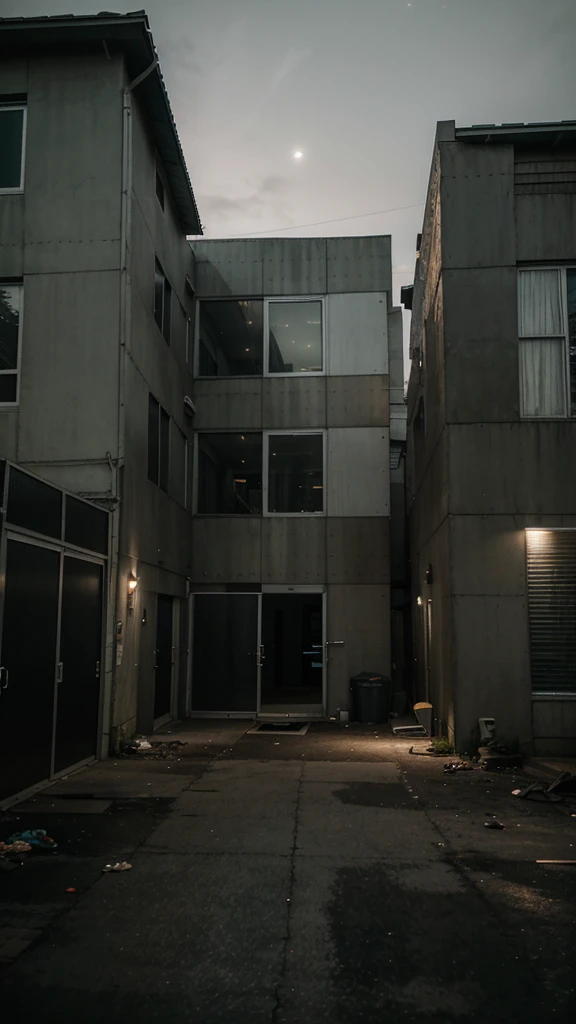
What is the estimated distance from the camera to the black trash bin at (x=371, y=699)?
15.3m

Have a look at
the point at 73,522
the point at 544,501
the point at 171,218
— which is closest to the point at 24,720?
the point at 73,522

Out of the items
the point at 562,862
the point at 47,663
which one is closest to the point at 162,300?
the point at 47,663

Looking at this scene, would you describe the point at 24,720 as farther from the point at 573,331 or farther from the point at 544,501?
the point at 573,331

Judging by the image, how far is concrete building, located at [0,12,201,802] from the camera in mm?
11312

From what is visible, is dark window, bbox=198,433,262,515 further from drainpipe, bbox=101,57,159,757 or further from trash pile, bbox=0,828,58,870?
trash pile, bbox=0,828,58,870

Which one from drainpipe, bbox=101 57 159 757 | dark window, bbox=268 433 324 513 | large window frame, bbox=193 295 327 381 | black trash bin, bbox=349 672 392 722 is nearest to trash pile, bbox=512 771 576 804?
drainpipe, bbox=101 57 159 757

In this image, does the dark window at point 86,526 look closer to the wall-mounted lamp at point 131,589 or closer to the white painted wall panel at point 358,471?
the wall-mounted lamp at point 131,589

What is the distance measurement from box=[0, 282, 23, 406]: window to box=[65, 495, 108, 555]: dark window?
94.3 inches

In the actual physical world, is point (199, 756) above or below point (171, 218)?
below

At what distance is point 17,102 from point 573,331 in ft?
29.7

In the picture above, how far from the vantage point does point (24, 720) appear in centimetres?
823

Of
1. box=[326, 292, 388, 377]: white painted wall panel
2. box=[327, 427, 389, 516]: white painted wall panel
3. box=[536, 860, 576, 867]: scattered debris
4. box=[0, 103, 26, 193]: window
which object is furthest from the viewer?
box=[326, 292, 388, 377]: white painted wall panel

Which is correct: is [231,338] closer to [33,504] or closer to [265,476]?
[265,476]

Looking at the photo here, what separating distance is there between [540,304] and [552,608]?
4.30 m
